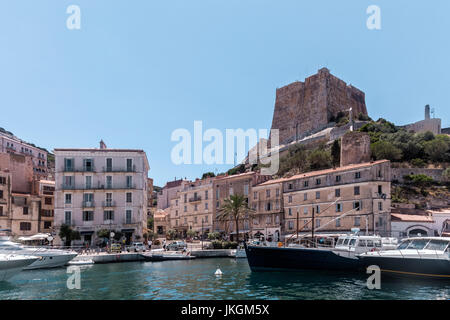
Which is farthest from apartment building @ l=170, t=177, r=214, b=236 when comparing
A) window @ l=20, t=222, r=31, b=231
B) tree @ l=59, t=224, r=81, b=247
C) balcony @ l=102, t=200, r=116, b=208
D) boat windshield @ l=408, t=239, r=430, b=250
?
boat windshield @ l=408, t=239, r=430, b=250

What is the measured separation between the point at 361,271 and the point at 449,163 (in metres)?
55.1

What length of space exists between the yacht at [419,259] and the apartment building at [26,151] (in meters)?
76.1

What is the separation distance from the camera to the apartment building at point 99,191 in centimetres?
5416

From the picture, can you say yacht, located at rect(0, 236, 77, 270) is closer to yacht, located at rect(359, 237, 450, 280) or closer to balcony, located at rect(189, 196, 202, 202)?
yacht, located at rect(359, 237, 450, 280)

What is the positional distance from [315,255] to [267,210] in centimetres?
3215

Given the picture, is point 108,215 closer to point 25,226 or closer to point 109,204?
point 109,204

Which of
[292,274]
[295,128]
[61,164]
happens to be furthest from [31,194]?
[295,128]

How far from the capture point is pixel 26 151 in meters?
95.4

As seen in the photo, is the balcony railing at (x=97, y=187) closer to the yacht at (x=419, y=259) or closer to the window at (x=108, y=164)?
the window at (x=108, y=164)

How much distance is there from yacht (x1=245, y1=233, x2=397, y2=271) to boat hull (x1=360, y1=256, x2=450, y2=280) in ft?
10.9

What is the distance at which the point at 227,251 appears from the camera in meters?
51.1

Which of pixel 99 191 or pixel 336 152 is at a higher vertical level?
pixel 336 152

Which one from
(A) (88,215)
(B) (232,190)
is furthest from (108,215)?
(B) (232,190)
